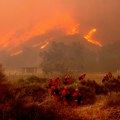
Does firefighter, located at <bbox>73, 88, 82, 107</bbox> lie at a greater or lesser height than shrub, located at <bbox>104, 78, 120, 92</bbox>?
lesser

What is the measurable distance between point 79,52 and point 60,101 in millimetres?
106091

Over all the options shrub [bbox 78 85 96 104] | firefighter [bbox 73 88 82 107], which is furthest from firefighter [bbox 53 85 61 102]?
shrub [bbox 78 85 96 104]

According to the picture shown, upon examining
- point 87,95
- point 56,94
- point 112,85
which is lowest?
point 87,95

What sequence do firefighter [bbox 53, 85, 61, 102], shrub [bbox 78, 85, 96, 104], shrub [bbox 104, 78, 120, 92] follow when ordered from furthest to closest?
shrub [bbox 104, 78, 120, 92]
shrub [bbox 78, 85, 96, 104]
firefighter [bbox 53, 85, 61, 102]

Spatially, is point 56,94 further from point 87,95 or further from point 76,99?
point 87,95

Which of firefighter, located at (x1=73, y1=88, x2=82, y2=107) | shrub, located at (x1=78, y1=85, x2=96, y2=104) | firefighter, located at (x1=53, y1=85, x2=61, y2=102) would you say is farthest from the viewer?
shrub, located at (x1=78, y1=85, x2=96, y2=104)

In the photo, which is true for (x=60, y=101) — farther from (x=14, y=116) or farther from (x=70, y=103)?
(x=14, y=116)

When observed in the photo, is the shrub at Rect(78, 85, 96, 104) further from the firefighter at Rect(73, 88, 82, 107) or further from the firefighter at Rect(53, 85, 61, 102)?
the firefighter at Rect(53, 85, 61, 102)

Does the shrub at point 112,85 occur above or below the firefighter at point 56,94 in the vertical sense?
above

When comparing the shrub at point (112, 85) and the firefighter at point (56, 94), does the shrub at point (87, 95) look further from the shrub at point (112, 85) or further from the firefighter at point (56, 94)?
the shrub at point (112, 85)

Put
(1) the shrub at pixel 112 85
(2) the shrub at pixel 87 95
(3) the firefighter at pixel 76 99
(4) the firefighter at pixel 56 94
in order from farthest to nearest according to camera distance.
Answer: (1) the shrub at pixel 112 85 → (2) the shrub at pixel 87 95 → (4) the firefighter at pixel 56 94 → (3) the firefighter at pixel 76 99

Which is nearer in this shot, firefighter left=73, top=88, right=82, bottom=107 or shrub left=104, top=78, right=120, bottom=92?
firefighter left=73, top=88, right=82, bottom=107

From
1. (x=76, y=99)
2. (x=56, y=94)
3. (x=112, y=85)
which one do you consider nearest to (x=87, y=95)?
(x=76, y=99)

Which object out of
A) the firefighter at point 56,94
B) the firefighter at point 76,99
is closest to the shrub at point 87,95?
the firefighter at point 76,99
